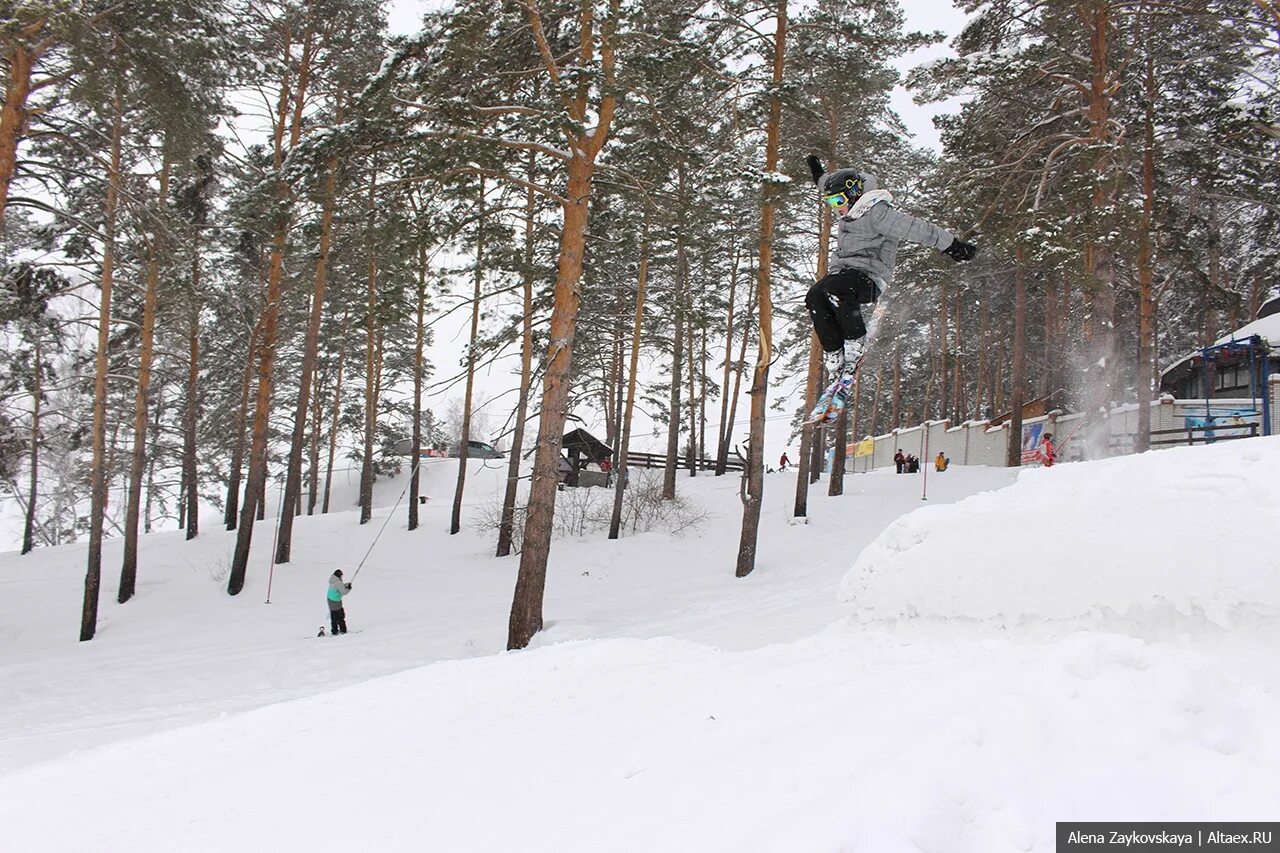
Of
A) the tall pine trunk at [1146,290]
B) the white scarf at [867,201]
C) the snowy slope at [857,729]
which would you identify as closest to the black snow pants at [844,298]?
the white scarf at [867,201]

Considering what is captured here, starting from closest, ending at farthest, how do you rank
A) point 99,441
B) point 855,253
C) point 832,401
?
point 855,253, point 832,401, point 99,441

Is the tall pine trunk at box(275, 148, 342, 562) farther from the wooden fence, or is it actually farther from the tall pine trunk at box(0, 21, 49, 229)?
the wooden fence

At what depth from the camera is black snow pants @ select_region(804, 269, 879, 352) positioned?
21.0 feet

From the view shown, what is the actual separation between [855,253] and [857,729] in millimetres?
4482

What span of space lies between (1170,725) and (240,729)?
5.17 m

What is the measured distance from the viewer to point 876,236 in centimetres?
630

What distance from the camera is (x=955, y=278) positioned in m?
15.4

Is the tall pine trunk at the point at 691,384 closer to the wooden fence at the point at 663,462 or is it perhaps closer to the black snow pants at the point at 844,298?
the wooden fence at the point at 663,462

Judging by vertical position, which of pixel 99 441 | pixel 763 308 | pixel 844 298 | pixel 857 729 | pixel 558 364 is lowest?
pixel 857 729

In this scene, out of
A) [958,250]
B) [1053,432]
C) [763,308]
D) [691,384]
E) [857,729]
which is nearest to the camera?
[857,729]

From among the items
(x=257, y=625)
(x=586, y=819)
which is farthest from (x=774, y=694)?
(x=257, y=625)

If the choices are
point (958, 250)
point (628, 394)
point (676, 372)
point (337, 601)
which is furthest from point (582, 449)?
Answer: point (958, 250)

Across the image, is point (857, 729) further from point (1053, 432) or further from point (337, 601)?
point (1053, 432)

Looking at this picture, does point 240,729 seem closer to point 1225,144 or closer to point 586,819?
point 586,819
